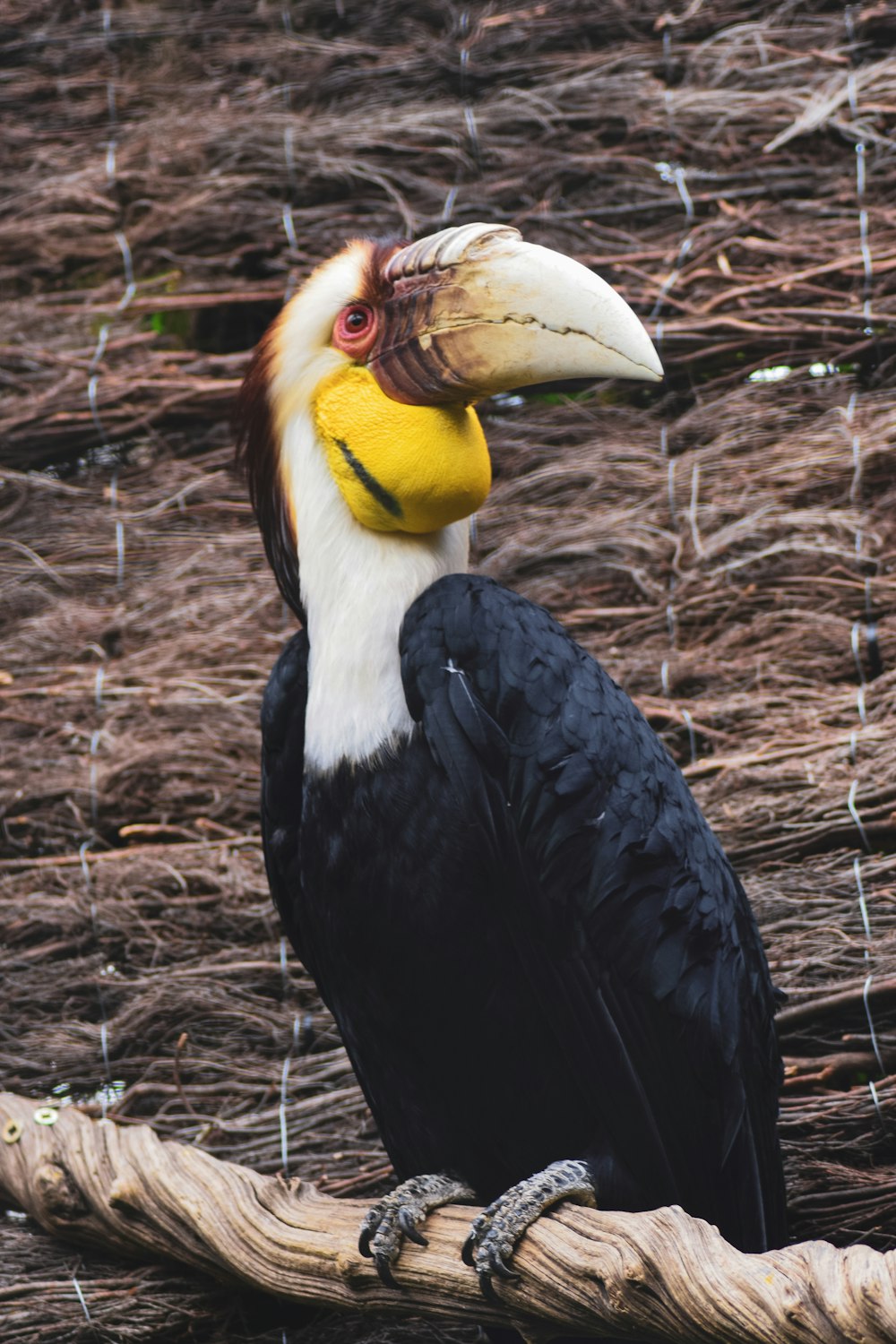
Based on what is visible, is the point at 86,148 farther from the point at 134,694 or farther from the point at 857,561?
the point at 857,561

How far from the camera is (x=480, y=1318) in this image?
2506 millimetres

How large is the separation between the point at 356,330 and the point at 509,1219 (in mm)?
1677

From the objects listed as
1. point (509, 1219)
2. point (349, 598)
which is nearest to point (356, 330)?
point (349, 598)

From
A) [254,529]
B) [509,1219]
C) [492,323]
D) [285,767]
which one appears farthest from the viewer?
[254,529]

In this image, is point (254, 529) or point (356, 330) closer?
point (356, 330)

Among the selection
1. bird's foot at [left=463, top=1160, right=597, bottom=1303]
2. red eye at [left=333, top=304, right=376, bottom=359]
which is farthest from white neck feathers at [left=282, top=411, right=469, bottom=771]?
bird's foot at [left=463, top=1160, right=597, bottom=1303]

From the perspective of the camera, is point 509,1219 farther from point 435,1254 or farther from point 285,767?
point 285,767

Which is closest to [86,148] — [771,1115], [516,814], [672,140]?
[672,140]

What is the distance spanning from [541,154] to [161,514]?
168 centimetres

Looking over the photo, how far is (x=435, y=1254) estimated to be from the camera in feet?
8.38

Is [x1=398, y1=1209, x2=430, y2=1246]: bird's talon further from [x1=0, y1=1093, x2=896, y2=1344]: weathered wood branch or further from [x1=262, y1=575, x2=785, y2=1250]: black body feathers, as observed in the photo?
[x1=262, y1=575, x2=785, y2=1250]: black body feathers

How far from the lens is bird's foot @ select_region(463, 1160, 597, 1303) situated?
2391 mm

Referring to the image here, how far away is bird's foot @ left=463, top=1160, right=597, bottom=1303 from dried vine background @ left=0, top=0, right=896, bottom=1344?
98 centimetres

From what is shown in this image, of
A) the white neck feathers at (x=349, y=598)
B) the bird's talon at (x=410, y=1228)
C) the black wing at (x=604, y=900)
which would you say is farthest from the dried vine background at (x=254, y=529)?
the white neck feathers at (x=349, y=598)
